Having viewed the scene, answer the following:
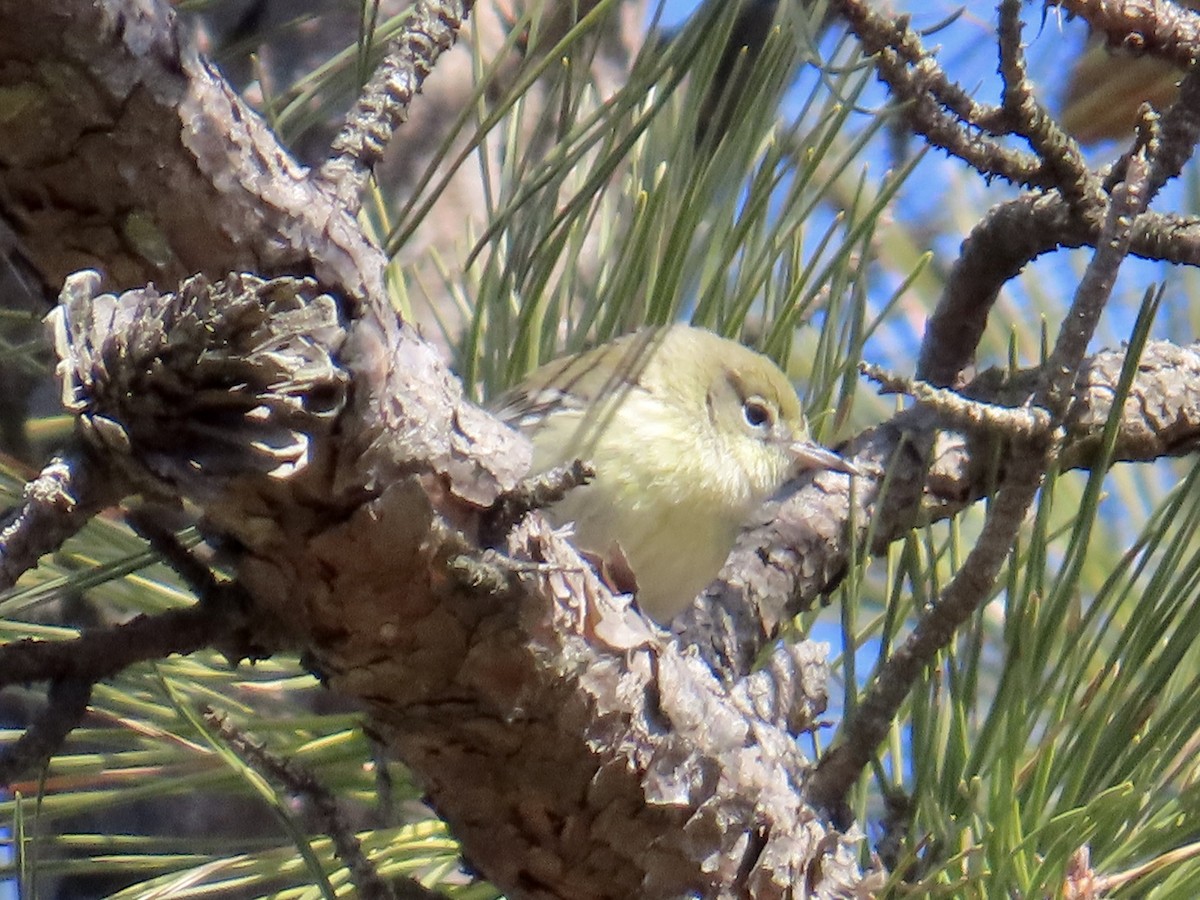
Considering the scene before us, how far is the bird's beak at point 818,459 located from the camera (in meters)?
1.48

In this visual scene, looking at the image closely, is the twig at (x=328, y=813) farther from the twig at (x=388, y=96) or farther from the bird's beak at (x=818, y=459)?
the bird's beak at (x=818, y=459)

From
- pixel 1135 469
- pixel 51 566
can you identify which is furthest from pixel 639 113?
pixel 1135 469

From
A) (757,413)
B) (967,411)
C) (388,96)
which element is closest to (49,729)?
(388,96)

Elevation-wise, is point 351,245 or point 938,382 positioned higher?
point 938,382

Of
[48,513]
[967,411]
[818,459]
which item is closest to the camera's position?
[48,513]

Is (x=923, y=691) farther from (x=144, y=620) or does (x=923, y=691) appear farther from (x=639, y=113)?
(x=639, y=113)

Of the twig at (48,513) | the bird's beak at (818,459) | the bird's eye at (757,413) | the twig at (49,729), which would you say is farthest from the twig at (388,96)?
the bird's eye at (757,413)

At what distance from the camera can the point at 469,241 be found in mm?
2020

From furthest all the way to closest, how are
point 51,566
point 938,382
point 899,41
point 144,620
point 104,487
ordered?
point 938,382 < point 51,566 < point 899,41 < point 144,620 < point 104,487

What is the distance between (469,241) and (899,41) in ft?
3.50

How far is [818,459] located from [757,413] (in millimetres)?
356

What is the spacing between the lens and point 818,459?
1.58 m

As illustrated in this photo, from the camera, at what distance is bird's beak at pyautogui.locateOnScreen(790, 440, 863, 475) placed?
1.48m

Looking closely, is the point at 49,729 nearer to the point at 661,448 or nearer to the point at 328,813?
the point at 328,813
